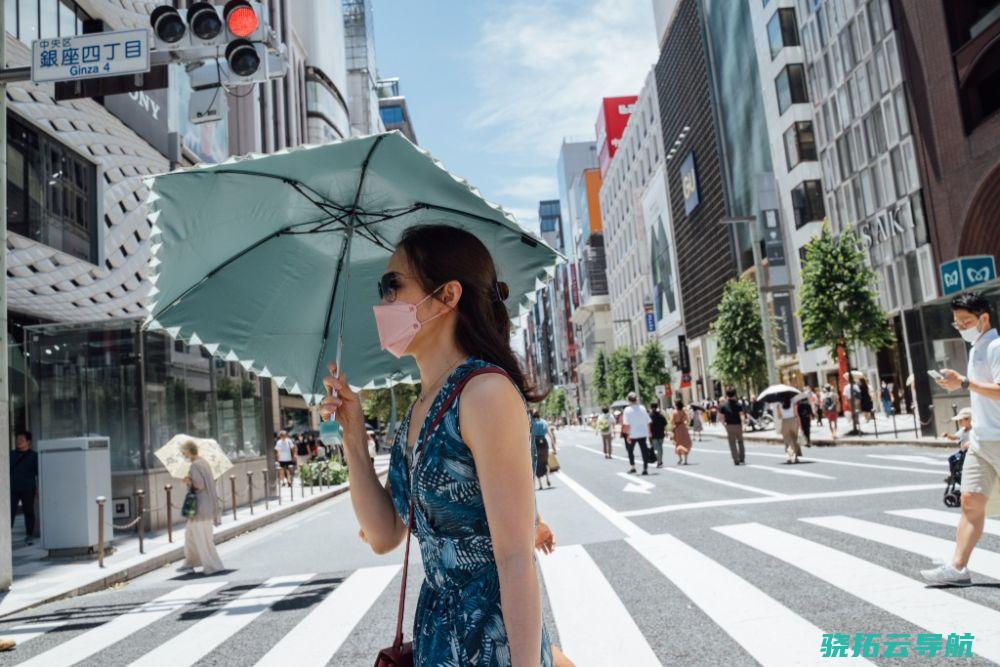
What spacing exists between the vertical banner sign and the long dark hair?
49782 mm

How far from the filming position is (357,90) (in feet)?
326

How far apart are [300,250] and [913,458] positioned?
16.1 metres

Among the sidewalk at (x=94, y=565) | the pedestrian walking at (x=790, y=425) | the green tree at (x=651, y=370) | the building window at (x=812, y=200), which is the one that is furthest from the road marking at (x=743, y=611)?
the green tree at (x=651, y=370)

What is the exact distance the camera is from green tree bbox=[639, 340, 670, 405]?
236 feet

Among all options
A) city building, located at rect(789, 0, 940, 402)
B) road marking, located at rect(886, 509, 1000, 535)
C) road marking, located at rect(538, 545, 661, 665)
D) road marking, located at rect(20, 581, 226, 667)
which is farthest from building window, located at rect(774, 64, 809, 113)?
road marking, located at rect(20, 581, 226, 667)

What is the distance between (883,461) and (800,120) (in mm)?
34013

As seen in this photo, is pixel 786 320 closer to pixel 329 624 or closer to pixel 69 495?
pixel 69 495

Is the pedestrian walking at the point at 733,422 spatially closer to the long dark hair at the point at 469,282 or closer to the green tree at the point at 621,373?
the long dark hair at the point at 469,282

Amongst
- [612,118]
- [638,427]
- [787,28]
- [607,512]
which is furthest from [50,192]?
[612,118]

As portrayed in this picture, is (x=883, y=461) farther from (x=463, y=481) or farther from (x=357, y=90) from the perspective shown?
(x=357, y=90)

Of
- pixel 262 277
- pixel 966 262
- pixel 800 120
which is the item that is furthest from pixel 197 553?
pixel 800 120

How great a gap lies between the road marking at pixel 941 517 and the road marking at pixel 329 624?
19.2ft

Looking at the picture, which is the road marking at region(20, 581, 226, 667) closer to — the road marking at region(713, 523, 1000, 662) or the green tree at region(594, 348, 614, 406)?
the road marking at region(713, 523, 1000, 662)

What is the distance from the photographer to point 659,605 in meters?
5.79
